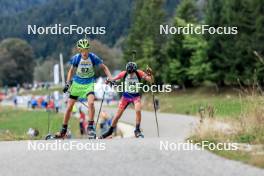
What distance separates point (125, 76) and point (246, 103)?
3349 millimetres

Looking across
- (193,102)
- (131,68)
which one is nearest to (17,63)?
(193,102)

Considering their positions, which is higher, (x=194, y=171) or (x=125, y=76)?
(x=125, y=76)

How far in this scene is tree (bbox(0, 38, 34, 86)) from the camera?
486ft

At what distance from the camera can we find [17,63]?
152m

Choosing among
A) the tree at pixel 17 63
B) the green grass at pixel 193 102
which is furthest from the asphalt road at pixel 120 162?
the tree at pixel 17 63

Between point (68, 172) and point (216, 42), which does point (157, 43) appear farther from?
point (68, 172)

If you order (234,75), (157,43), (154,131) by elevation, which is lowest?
(154,131)

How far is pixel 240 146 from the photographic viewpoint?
1113 cm

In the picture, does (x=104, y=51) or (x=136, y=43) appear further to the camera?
(x=104, y=51)

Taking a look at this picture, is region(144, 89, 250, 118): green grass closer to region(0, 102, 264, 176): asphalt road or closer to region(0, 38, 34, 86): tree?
region(0, 102, 264, 176): asphalt road

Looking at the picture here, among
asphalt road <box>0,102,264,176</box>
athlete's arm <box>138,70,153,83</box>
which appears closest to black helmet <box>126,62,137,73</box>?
athlete's arm <box>138,70,153,83</box>

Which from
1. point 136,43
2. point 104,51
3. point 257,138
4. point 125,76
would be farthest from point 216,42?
point 104,51

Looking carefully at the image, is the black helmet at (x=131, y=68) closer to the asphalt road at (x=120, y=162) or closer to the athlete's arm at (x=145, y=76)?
the athlete's arm at (x=145, y=76)

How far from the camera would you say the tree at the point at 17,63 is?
148 m
